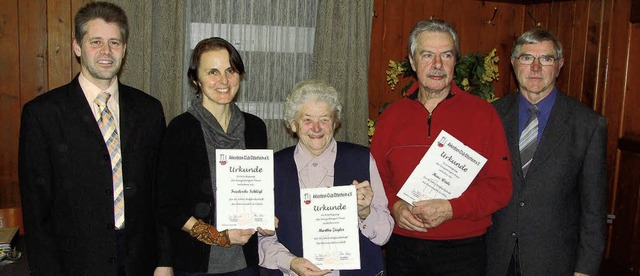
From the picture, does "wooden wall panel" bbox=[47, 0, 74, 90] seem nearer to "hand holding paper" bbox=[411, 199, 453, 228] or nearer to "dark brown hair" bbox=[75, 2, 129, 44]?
"dark brown hair" bbox=[75, 2, 129, 44]

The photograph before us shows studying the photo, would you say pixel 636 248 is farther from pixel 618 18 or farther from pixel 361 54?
pixel 361 54

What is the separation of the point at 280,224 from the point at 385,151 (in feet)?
2.21

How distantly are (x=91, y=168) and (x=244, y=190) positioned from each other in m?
0.67

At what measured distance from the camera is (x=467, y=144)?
8.54 ft

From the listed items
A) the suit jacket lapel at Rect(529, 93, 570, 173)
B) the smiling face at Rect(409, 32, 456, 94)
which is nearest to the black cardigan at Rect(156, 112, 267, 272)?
the smiling face at Rect(409, 32, 456, 94)

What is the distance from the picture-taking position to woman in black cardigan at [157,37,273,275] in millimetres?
2352

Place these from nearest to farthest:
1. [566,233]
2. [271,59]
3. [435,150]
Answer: [435,150] < [566,233] < [271,59]

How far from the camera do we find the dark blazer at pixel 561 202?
268 centimetres

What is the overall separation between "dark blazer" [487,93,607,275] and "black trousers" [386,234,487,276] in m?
0.18

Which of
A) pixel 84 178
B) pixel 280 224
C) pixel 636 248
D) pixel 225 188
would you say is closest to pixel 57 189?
pixel 84 178

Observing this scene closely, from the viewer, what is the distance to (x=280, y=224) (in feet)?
7.89

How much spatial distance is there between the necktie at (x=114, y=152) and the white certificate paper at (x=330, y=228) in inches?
32.4

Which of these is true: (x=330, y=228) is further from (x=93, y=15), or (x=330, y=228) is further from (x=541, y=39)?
(x=541, y=39)

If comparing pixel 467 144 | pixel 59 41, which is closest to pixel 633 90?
pixel 467 144
